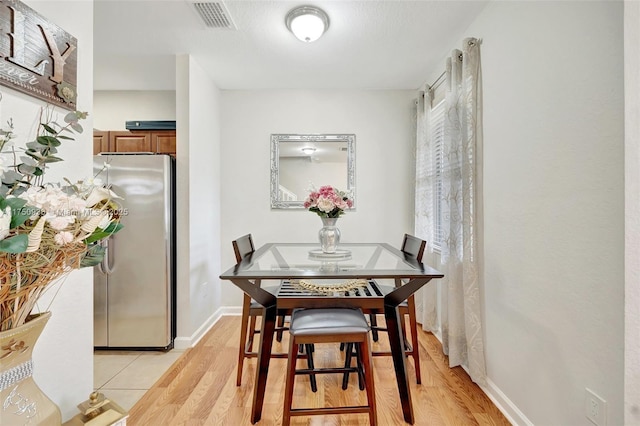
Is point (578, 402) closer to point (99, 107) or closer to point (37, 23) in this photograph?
point (37, 23)

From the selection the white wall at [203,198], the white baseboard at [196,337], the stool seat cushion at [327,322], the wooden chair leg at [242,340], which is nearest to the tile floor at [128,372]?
the white baseboard at [196,337]

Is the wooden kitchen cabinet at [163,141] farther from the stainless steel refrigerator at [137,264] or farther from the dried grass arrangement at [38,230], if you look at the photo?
the dried grass arrangement at [38,230]

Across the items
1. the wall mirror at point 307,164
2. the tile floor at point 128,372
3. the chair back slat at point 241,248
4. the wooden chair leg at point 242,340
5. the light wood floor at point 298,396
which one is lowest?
the tile floor at point 128,372

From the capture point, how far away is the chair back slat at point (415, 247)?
2.12m

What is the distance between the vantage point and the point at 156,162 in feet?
8.59

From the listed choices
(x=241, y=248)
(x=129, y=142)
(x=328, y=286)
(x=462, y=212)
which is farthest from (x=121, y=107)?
(x=462, y=212)

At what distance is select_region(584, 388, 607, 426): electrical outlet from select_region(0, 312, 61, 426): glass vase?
1.90 meters

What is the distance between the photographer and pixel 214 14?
7.01ft

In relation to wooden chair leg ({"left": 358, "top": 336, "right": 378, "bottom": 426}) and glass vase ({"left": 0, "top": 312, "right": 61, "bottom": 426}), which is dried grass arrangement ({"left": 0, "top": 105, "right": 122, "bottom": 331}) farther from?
wooden chair leg ({"left": 358, "top": 336, "right": 378, "bottom": 426})

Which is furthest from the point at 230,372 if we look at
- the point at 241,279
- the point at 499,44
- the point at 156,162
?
the point at 499,44

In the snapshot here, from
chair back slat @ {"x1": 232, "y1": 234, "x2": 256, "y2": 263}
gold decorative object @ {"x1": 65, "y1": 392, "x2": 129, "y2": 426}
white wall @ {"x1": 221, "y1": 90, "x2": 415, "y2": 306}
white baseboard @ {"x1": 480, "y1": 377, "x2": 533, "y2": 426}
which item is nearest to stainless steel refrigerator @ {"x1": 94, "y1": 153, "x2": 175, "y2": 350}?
chair back slat @ {"x1": 232, "y1": 234, "x2": 256, "y2": 263}

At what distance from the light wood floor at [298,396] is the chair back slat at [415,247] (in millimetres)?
911

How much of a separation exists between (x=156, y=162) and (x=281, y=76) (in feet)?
5.08
